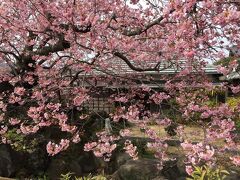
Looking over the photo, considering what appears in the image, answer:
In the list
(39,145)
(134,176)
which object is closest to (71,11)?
(134,176)

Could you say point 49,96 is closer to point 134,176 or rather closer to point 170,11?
point 134,176

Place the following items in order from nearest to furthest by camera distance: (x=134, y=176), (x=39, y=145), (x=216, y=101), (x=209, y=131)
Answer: (x=209, y=131) → (x=134, y=176) → (x=39, y=145) → (x=216, y=101)

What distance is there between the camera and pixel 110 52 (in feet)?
25.1

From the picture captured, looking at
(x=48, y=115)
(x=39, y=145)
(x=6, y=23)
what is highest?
(x=6, y=23)

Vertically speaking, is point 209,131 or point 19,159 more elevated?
point 209,131

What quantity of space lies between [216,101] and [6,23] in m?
13.5

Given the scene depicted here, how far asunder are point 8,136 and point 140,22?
17.8 ft

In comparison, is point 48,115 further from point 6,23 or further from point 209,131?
point 209,131

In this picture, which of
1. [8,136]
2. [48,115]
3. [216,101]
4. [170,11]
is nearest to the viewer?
[170,11]

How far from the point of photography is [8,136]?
11133 millimetres

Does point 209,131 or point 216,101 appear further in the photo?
point 216,101

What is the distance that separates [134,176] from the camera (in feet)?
33.1

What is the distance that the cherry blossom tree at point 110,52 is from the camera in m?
6.73

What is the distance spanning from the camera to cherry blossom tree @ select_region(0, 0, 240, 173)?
6.73m
